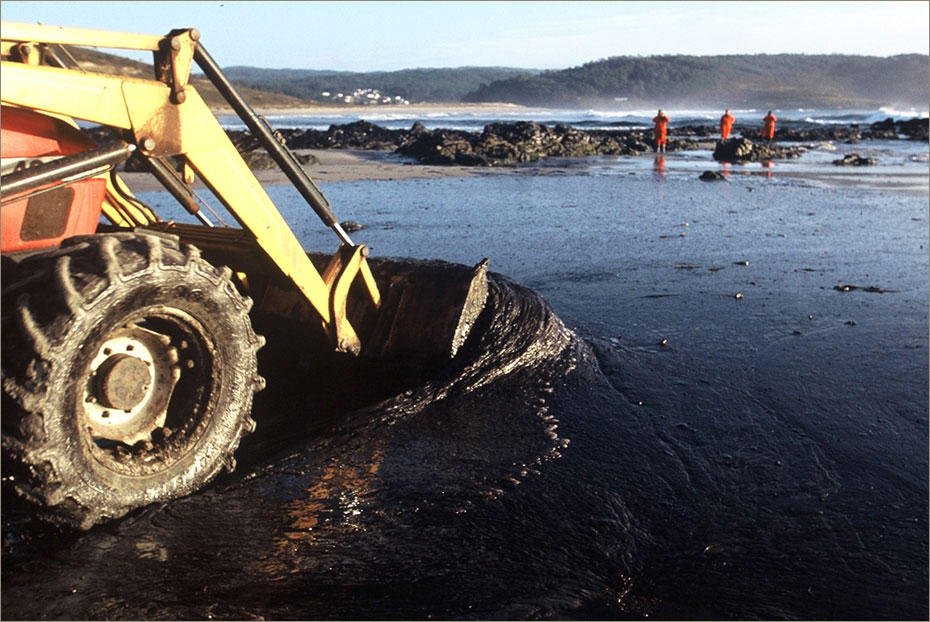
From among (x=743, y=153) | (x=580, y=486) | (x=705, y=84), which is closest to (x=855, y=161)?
(x=743, y=153)

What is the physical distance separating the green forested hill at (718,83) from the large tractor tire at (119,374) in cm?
14517

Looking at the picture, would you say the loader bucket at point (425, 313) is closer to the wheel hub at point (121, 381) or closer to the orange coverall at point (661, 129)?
the wheel hub at point (121, 381)

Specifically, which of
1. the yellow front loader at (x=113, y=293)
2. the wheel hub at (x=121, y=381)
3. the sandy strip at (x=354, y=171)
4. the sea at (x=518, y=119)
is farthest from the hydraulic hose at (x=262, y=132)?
the sea at (x=518, y=119)

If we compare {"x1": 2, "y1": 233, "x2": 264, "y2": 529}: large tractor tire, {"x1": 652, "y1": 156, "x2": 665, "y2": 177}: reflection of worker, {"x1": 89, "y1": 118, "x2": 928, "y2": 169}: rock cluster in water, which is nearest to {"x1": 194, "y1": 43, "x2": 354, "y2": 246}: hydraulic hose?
{"x1": 2, "y1": 233, "x2": 264, "y2": 529}: large tractor tire

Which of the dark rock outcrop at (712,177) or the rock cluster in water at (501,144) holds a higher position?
the rock cluster in water at (501,144)

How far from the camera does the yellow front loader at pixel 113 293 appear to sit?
3367 millimetres

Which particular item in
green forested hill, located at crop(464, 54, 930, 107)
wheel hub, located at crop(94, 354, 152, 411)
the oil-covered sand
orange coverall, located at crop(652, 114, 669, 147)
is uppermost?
green forested hill, located at crop(464, 54, 930, 107)

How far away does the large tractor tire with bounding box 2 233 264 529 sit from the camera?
3322mm

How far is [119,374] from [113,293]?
433mm

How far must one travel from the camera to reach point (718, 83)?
A: 528 feet

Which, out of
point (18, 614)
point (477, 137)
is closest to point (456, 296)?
point (18, 614)

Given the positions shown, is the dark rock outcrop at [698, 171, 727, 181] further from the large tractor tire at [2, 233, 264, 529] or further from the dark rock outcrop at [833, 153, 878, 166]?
the large tractor tire at [2, 233, 264, 529]

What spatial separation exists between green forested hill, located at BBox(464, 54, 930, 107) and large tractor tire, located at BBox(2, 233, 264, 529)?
145 metres

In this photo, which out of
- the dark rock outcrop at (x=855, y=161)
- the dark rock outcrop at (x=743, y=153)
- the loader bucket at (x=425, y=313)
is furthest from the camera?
the dark rock outcrop at (x=743, y=153)
